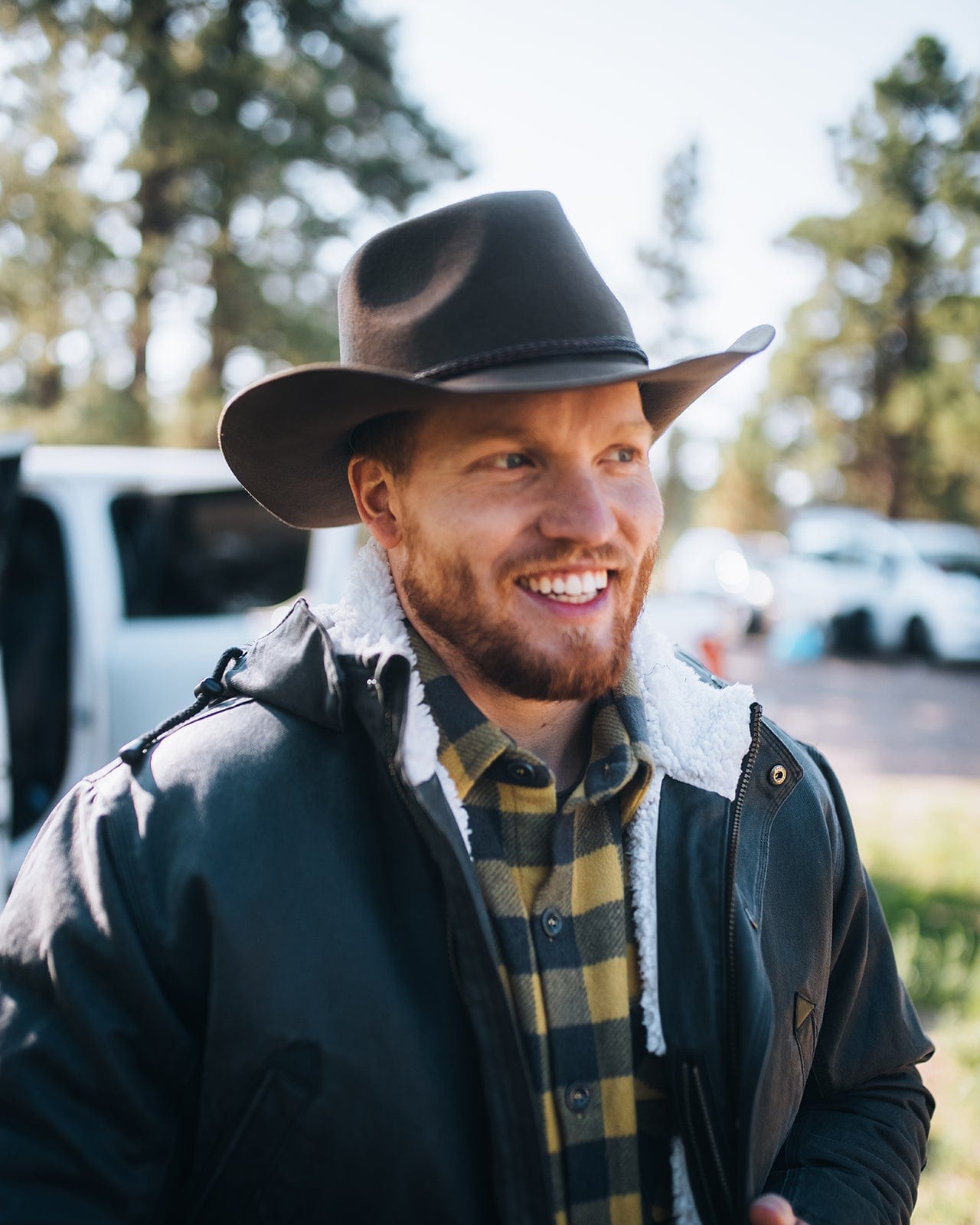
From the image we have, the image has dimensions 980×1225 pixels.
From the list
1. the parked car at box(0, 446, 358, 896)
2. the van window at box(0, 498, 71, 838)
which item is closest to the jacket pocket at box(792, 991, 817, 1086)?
the parked car at box(0, 446, 358, 896)

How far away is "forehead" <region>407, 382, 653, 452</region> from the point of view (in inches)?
59.7

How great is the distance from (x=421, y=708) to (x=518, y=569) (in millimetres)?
252

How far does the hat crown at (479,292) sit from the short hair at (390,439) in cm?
11

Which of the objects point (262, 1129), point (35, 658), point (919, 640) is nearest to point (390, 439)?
point (262, 1129)

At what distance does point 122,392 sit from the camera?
52.3ft

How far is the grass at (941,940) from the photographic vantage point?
116 inches

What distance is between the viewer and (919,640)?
48.6 feet

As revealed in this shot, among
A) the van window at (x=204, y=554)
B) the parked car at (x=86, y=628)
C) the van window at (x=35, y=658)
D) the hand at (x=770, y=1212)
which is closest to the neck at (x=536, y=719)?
the hand at (x=770, y=1212)

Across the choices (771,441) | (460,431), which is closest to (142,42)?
(460,431)

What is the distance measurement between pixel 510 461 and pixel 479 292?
0.25m

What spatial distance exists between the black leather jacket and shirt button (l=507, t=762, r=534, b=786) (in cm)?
18

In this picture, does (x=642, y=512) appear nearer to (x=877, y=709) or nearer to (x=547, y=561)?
(x=547, y=561)

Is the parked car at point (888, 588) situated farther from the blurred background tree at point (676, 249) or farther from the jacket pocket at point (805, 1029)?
the blurred background tree at point (676, 249)

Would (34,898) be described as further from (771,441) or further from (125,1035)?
(771,441)
